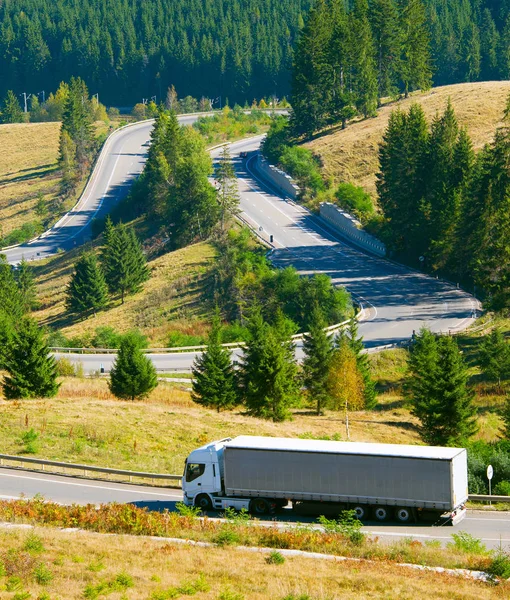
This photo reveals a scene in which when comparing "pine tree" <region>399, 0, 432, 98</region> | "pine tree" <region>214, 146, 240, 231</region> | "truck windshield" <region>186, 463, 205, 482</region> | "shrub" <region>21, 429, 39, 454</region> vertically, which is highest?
"pine tree" <region>399, 0, 432, 98</region>

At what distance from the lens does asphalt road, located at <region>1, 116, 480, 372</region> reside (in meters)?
72.1

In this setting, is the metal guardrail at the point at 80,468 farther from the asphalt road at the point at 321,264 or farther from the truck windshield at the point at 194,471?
the asphalt road at the point at 321,264

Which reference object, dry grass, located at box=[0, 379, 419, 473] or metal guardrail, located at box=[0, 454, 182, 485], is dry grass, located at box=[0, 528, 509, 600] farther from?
dry grass, located at box=[0, 379, 419, 473]

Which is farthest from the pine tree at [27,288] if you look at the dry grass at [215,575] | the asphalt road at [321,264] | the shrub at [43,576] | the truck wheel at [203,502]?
the shrub at [43,576]

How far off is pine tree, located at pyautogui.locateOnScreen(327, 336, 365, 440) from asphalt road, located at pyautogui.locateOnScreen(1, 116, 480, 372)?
47.8ft

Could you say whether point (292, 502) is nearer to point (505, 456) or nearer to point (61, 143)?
point (505, 456)

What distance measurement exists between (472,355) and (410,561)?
40412mm

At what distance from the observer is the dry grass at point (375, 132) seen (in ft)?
363

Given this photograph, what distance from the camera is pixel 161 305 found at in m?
84.8

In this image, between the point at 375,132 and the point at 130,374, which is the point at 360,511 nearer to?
the point at 130,374

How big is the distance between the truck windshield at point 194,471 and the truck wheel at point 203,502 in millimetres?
645

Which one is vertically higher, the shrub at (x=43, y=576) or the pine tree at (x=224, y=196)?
the pine tree at (x=224, y=196)

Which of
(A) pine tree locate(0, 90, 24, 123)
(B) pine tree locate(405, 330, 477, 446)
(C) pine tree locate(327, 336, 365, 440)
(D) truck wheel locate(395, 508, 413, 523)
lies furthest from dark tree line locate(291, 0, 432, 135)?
(D) truck wheel locate(395, 508, 413, 523)

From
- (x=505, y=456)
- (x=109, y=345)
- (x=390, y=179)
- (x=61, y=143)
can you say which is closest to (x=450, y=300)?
(x=390, y=179)
